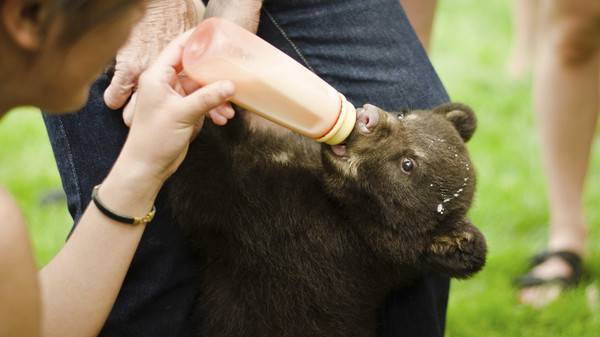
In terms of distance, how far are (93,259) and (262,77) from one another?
2.31ft

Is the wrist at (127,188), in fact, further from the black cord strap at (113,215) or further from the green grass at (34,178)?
the green grass at (34,178)

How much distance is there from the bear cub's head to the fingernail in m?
0.57

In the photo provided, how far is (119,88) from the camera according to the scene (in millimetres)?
2088

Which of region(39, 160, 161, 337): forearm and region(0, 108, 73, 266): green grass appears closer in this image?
region(39, 160, 161, 337): forearm

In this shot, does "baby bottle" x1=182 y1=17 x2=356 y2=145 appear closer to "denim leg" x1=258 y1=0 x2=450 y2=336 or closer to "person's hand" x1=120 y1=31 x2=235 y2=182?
"person's hand" x1=120 y1=31 x2=235 y2=182

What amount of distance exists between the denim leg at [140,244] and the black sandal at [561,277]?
211 centimetres

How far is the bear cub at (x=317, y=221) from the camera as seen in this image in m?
2.26

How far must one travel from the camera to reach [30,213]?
4.21 meters

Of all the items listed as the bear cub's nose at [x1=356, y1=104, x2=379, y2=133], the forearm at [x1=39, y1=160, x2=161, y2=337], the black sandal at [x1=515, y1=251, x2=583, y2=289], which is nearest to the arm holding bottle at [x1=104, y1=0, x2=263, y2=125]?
the forearm at [x1=39, y1=160, x2=161, y2=337]

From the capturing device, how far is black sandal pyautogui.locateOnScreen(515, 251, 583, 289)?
12.0 feet

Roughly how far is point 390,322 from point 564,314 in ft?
4.30

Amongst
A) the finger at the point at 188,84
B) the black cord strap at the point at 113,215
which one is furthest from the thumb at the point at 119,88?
the black cord strap at the point at 113,215

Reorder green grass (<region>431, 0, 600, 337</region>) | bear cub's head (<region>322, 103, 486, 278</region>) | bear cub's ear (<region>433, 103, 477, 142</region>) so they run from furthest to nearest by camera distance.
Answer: green grass (<region>431, 0, 600, 337</region>), bear cub's ear (<region>433, 103, 477, 142</region>), bear cub's head (<region>322, 103, 486, 278</region>)

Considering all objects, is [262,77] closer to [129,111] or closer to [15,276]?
[129,111]
